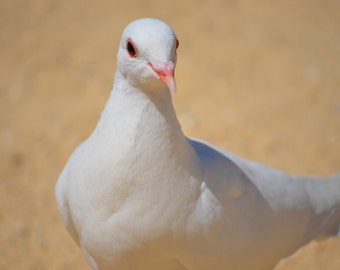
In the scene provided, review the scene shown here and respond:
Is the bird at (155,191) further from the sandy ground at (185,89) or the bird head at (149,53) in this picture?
the sandy ground at (185,89)

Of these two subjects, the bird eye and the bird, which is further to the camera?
the bird

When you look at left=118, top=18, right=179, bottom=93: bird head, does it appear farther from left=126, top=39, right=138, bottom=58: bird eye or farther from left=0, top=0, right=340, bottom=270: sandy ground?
left=0, top=0, right=340, bottom=270: sandy ground

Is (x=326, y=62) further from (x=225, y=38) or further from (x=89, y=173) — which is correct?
(x=89, y=173)

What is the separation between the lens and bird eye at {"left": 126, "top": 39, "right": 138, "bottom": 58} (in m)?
2.34

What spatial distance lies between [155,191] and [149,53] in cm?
65

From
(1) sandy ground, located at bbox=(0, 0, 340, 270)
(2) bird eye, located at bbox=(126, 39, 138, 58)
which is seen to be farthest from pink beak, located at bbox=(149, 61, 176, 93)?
(1) sandy ground, located at bbox=(0, 0, 340, 270)

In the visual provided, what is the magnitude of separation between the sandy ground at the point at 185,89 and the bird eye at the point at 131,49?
8.13 ft

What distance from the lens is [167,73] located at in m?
2.23

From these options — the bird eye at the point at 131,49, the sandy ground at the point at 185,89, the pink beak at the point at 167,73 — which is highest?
the bird eye at the point at 131,49

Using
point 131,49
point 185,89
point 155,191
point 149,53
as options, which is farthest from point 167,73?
point 185,89

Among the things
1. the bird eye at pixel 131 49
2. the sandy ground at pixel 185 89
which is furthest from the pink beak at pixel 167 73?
the sandy ground at pixel 185 89

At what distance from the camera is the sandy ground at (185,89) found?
186 inches

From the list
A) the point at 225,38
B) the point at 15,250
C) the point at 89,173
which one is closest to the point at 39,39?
the point at 225,38

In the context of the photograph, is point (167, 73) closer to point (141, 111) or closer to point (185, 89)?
point (141, 111)
